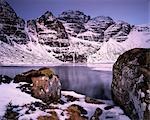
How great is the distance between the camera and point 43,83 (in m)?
2.29

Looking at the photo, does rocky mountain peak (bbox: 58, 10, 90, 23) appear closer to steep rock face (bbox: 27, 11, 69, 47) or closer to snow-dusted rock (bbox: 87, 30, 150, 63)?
steep rock face (bbox: 27, 11, 69, 47)

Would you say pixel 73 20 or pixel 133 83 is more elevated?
pixel 73 20

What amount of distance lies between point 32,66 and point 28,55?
0.08m

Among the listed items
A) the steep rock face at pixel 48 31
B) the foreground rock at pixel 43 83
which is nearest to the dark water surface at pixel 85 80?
the foreground rock at pixel 43 83

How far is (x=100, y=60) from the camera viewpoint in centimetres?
238

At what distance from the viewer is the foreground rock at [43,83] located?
2.28 meters

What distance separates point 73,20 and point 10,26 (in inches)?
17.0

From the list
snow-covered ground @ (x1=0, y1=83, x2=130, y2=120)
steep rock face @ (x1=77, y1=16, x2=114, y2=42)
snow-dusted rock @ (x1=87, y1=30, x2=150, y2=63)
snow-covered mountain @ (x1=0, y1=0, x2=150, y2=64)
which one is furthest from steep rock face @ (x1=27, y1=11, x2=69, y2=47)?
snow-covered ground @ (x1=0, y1=83, x2=130, y2=120)

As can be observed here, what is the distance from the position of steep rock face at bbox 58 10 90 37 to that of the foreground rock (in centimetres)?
32

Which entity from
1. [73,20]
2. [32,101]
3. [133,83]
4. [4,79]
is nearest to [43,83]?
[32,101]

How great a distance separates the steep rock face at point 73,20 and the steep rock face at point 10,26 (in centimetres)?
28

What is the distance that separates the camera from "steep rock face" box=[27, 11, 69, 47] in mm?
2357

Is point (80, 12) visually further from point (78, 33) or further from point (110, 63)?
point (110, 63)

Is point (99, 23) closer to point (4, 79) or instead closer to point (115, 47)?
point (115, 47)
